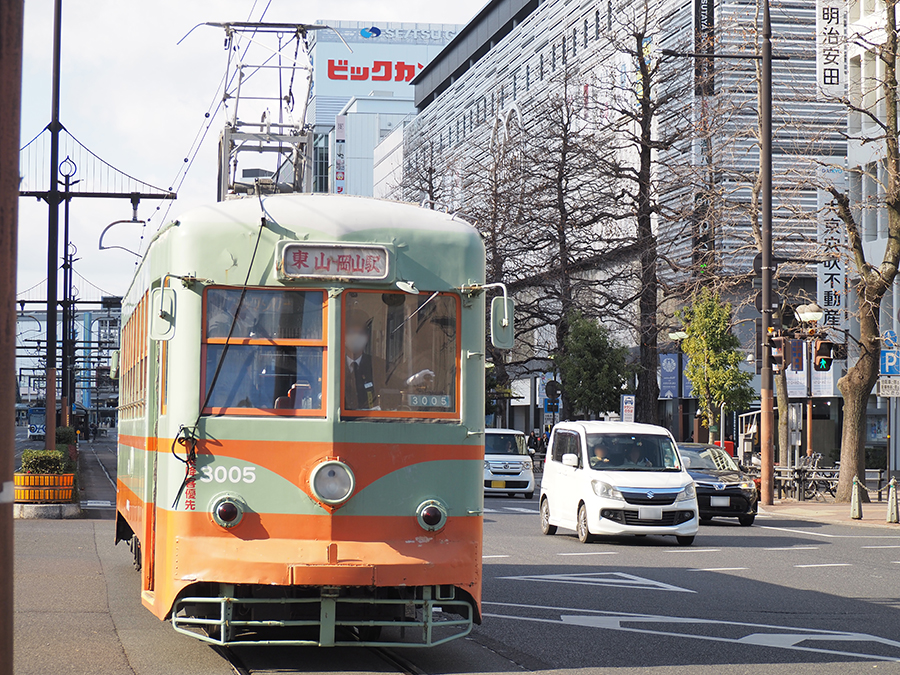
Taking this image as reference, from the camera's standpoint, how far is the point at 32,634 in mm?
9578

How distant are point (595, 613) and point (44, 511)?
12.9 meters

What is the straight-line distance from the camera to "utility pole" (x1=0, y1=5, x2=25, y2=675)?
3.73 m

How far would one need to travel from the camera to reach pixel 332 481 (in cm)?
815

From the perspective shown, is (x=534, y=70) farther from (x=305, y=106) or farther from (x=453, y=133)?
(x=305, y=106)

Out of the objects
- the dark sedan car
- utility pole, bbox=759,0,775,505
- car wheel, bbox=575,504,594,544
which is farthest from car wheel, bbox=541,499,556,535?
utility pole, bbox=759,0,775,505

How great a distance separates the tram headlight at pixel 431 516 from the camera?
8.23m

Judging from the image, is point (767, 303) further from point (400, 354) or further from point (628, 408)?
point (400, 354)

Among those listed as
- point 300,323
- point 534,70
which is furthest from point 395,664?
point 534,70

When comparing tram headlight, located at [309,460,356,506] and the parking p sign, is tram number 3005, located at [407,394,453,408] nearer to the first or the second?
tram headlight, located at [309,460,356,506]

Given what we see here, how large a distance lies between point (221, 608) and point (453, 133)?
225 ft

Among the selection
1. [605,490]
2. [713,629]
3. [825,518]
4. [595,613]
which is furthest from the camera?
[825,518]

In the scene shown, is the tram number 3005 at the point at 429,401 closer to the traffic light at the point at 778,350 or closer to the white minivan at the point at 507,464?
the traffic light at the point at 778,350

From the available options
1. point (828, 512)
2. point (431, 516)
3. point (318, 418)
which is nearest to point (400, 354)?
point (318, 418)

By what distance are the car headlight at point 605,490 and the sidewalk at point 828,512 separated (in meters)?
6.19
